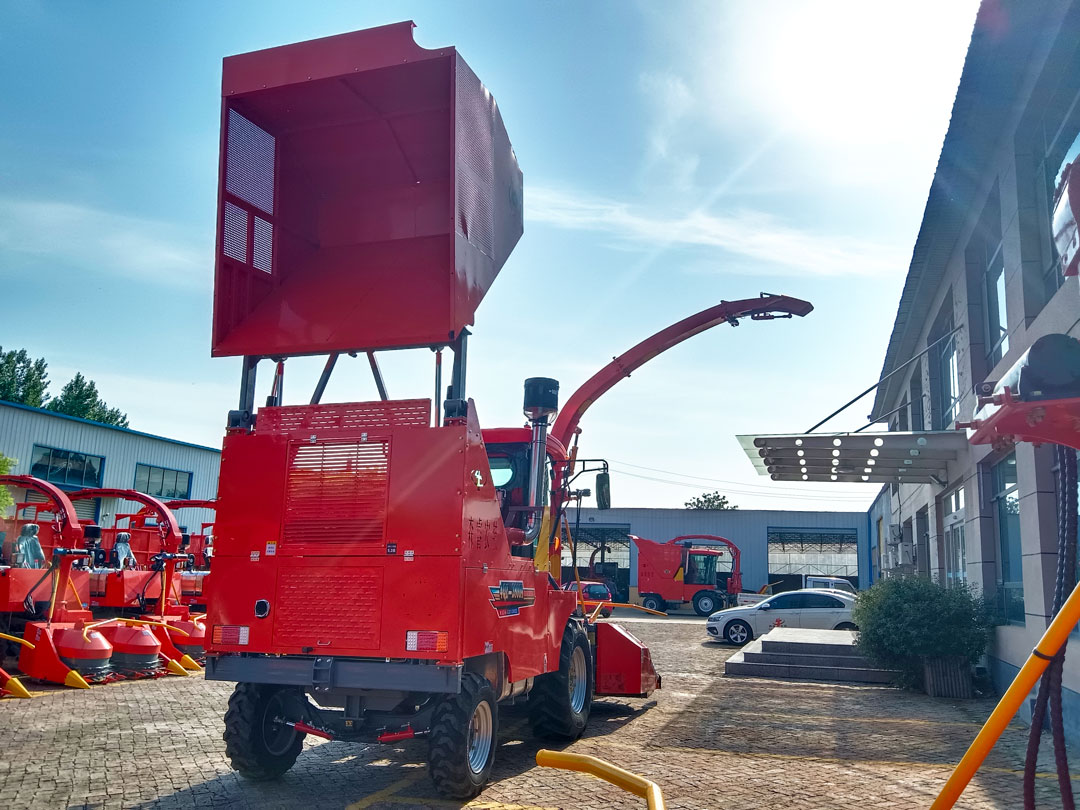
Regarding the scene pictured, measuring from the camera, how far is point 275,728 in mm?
6793

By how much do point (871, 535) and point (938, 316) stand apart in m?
31.1

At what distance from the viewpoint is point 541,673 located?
7.72 meters

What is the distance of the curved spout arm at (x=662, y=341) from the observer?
11.2m

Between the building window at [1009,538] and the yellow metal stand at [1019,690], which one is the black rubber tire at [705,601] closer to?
the building window at [1009,538]

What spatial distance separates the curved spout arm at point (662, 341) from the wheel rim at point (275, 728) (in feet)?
16.4

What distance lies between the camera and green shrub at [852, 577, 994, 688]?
39.4 ft

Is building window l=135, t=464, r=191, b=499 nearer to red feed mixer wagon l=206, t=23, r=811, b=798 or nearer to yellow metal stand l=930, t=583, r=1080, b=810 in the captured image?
red feed mixer wagon l=206, t=23, r=811, b=798

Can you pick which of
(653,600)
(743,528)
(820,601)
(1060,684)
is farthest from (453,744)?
(743,528)

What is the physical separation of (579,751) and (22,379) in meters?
61.6

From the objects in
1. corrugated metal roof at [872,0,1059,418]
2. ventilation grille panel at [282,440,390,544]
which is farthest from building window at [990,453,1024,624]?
ventilation grille panel at [282,440,390,544]

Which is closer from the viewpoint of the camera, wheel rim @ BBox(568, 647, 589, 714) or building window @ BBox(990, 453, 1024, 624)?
wheel rim @ BBox(568, 647, 589, 714)

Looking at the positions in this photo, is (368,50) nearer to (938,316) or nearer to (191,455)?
(938,316)

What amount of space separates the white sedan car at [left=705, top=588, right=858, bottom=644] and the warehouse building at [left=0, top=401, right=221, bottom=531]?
19.7 metres

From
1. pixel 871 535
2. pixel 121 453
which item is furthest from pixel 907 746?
pixel 871 535
